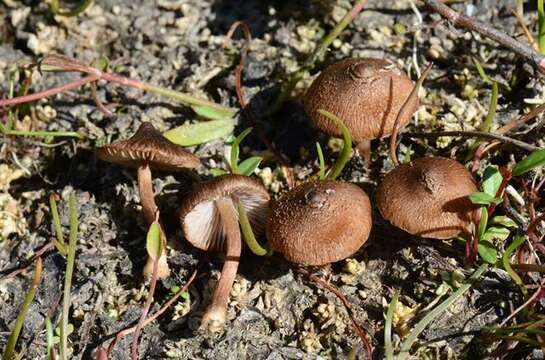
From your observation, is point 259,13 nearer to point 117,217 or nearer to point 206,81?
point 206,81

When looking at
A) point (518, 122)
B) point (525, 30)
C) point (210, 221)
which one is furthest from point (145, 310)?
point (525, 30)

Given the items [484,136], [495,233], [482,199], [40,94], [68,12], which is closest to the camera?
[482,199]

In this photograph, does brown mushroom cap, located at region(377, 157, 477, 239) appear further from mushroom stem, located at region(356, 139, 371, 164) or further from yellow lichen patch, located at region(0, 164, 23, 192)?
yellow lichen patch, located at region(0, 164, 23, 192)

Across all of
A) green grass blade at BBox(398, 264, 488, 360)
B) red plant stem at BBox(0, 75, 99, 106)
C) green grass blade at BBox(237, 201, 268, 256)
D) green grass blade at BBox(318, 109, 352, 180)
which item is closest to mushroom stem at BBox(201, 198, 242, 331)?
green grass blade at BBox(237, 201, 268, 256)

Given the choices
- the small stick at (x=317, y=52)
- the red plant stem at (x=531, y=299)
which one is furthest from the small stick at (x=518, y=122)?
the small stick at (x=317, y=52)

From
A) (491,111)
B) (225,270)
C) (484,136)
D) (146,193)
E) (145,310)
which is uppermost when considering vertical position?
(491,111)

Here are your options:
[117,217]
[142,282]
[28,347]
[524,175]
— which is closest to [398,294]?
[524,175]

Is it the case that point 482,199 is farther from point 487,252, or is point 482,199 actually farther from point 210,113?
point 210,113
